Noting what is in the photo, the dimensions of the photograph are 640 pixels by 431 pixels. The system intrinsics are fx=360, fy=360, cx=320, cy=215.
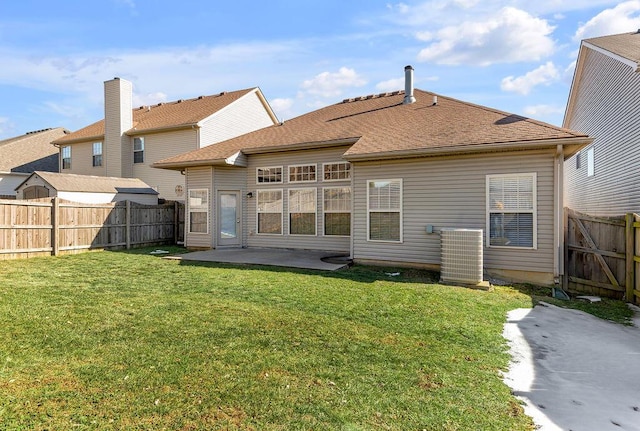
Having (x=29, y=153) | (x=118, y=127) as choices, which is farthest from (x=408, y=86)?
(x=29, y=153)

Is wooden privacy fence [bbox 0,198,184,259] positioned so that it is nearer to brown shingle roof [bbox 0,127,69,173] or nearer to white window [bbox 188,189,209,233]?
white window [bbox 188,189,209,233]

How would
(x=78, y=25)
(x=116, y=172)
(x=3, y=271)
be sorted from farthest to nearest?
1. (x=116, y=172)
2. (x=78, y=25)
3. (x=3, y=271)

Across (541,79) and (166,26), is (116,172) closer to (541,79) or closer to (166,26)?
(166,26)

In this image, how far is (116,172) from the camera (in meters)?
19.0

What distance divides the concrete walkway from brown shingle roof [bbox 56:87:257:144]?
8184 mm

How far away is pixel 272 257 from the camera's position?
10.8 meters

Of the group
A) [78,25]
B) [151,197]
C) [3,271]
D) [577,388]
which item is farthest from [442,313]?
[151,197]

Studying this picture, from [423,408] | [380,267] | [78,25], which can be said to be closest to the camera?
[423,408]

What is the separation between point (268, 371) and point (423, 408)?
55.1 inches

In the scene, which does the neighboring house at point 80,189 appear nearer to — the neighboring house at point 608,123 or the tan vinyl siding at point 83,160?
the tan vinyl siding at point 83,160

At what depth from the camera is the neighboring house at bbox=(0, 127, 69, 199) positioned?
21422mm

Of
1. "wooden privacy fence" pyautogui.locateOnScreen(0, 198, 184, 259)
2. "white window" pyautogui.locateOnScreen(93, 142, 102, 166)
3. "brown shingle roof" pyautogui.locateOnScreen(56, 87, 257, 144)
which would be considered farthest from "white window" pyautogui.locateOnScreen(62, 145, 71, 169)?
"wooden privacy fence" pyautogui.locateOnScreen(0, 198, 184, 259)

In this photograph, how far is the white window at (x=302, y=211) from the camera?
1186 centimetres

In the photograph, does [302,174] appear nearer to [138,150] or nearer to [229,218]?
[229,218]
